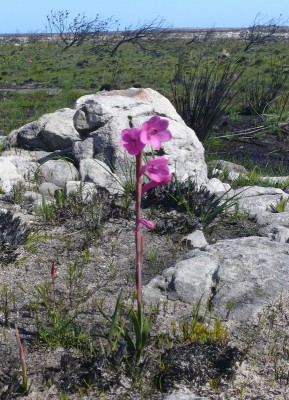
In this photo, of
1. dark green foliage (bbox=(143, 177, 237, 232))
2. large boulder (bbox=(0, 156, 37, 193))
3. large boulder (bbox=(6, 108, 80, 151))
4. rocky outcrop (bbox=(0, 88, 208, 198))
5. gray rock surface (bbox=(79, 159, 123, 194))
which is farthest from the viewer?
large boulder (bbox=(6, 108, 80, 151))

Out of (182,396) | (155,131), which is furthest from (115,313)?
(155,131)

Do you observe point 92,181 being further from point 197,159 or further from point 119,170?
point 197,159

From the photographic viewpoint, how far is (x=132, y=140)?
242 centimetres

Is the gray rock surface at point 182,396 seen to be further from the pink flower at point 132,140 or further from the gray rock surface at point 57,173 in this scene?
the gray rock surface at point 57,173

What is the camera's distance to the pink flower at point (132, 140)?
240 centimetres

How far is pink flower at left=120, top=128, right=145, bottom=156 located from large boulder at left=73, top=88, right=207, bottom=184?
2864 millimetres

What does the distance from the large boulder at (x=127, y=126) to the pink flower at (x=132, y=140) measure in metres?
2.86

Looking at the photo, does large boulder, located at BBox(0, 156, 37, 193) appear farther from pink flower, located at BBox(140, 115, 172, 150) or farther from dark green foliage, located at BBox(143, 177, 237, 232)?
pink flower, located at BBox(140, 115, 172, 150)

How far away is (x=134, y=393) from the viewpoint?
8.88ft

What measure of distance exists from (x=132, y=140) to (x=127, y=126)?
3375mm

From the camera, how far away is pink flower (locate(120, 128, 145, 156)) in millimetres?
2404

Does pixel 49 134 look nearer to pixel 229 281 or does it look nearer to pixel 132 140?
pixel 229 281

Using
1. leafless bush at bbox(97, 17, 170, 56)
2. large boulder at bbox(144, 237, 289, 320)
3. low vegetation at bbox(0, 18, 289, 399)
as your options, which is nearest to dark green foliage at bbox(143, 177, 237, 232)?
low vegetation at bbox(0, 18, 289, 399)

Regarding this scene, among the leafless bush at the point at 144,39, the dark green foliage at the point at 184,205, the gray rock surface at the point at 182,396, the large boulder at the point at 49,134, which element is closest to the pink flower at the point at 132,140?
the gray rock surface at the point at 182,396
